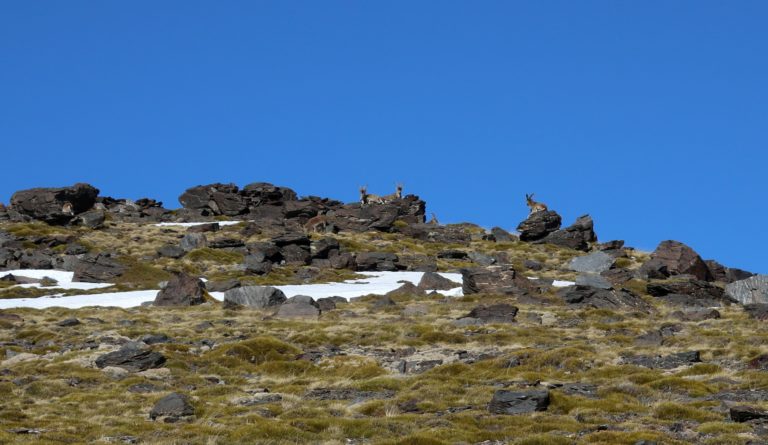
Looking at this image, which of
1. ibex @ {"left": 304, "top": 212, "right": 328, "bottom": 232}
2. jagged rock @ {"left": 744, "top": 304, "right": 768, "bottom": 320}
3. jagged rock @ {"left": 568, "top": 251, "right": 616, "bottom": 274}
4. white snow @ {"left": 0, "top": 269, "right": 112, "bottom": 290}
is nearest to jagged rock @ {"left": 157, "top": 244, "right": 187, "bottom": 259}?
white snow @ {"left": 0, "top": 269, "right": 112, "bottom": 290}

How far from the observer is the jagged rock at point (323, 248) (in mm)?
68787

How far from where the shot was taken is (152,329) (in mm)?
38094

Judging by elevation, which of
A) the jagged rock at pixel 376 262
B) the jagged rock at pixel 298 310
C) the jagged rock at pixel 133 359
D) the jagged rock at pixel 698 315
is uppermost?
the jagged rock at pixel 376 262

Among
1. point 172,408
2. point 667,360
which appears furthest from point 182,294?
point 667,360

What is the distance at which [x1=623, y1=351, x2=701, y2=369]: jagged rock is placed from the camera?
2852cm

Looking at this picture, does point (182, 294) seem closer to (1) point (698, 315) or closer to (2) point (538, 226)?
(1) point (698, 315)

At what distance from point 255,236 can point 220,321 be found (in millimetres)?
38246

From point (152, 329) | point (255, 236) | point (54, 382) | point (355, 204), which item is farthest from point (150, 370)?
point (355, 204)

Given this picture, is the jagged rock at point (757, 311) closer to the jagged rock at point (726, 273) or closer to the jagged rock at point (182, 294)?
the jagged rock at point (726, 273)

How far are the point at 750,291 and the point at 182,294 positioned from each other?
3154cm

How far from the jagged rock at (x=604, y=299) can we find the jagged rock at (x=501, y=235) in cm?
3816

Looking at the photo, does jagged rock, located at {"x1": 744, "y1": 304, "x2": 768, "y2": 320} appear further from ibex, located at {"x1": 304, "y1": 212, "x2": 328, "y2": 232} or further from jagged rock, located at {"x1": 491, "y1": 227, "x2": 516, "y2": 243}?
ibex, located at {"x1": 304, "y1": 212, "x2": 328, "y2": 232}

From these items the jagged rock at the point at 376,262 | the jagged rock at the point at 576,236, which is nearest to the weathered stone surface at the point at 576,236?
the jagged rock at the point at 576,236

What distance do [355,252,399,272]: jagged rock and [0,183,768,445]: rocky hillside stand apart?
143 mm
